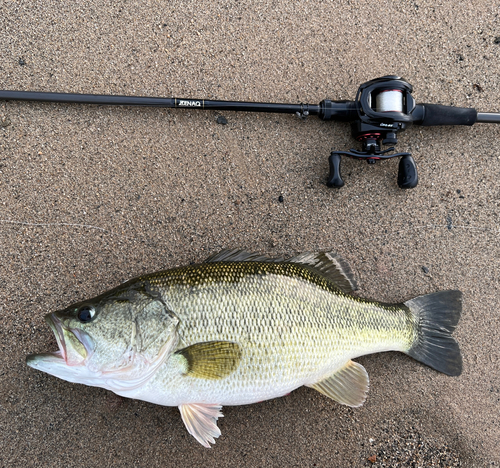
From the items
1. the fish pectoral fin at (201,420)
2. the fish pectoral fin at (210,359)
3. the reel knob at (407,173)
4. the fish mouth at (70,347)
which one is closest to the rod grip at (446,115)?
the reel knob at (407,173)

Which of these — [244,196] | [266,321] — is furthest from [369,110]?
[266,321]

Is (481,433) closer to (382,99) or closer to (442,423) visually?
(442,423)

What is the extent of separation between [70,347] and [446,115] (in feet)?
7.79

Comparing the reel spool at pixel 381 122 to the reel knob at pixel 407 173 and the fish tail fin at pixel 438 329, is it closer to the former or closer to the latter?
the reel knob at pixel 407 173

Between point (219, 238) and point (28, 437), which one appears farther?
point (219, 238)

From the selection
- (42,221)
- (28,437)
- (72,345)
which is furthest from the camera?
(42,221)

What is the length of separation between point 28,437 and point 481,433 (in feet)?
8.48

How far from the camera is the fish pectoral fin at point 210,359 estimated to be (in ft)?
4.98

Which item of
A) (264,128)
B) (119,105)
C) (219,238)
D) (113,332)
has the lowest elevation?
(113,332)

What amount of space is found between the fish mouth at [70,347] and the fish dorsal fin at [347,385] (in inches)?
44.8

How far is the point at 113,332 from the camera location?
1.50 m

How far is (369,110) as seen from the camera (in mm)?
1872

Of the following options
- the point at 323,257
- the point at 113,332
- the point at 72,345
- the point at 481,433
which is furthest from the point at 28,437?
the point at 481,433

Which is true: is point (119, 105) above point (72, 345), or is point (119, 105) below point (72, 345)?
above
